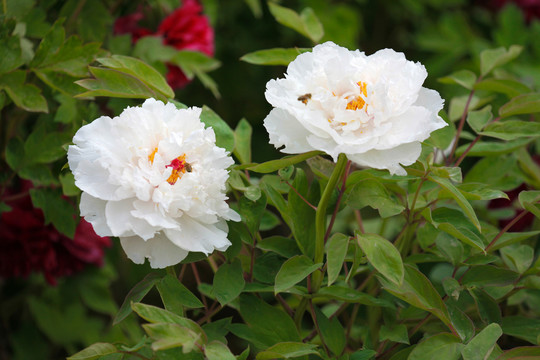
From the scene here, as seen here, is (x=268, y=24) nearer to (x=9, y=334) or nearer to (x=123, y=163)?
(x=9, y=334)

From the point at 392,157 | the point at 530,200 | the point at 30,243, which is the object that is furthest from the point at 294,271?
the point at 30,243

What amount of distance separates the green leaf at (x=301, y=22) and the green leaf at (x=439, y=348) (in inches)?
17.5

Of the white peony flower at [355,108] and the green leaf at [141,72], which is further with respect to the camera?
the green leaf at [141,72]

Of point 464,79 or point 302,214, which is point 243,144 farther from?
point 464,79

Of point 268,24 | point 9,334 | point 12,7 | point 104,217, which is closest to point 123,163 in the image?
point 104,217

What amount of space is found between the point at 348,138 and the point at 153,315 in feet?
0.76

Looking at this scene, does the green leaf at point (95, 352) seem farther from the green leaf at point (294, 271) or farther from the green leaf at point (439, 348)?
the green leaf at point (439, 348)

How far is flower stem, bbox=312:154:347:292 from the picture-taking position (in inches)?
21.9

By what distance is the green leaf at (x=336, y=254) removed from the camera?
0.54 metres

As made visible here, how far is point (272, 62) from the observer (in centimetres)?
76

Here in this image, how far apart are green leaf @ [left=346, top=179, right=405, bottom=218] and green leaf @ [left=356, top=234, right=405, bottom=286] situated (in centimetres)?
3

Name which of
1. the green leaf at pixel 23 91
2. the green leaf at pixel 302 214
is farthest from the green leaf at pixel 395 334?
the green leaf at pixel 23 91

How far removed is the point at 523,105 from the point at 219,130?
353mm

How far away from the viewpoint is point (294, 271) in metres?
0.58
